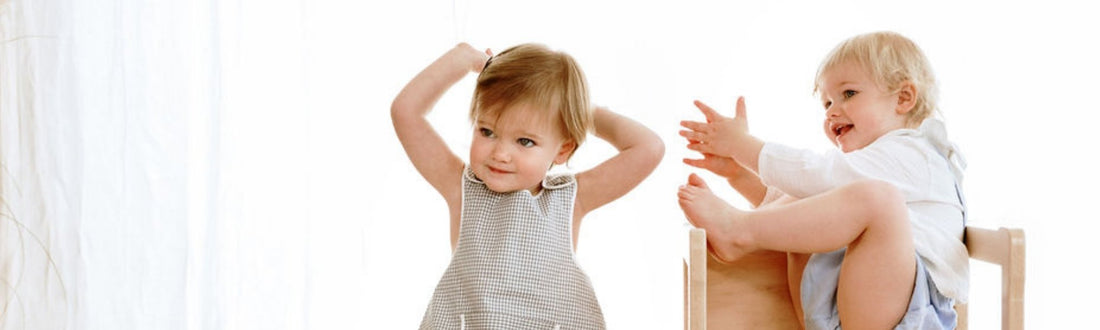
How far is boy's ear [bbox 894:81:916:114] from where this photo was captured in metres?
1.19

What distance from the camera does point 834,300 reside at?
1.11 m

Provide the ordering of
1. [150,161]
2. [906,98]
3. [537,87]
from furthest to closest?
[150,161], [906,98], [537,87]

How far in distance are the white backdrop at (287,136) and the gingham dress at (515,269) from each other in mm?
265

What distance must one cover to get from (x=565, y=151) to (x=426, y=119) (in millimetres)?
157

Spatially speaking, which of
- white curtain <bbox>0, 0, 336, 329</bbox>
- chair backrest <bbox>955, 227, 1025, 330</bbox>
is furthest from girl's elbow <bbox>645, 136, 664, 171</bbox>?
white curtain <bbox>0, 0, 336, 329</bbox>

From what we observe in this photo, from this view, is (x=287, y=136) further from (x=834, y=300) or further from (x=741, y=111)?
(x=834, y=300)

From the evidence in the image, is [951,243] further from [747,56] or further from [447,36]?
[447,36]

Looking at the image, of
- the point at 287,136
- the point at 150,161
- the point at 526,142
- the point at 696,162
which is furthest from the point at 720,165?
the point at 150,161

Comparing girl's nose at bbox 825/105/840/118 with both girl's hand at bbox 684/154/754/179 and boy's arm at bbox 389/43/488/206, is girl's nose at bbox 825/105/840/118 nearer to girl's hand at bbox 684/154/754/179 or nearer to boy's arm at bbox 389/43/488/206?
girl's hand at bbox 684/154/754/179

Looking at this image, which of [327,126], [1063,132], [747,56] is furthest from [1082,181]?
[327,126]

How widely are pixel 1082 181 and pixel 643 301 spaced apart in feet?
2.20

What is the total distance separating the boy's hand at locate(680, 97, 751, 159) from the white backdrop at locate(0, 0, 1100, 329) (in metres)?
0.18

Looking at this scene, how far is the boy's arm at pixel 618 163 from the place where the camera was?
1.14m

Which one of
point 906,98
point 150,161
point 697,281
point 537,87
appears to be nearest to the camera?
point 697,281
